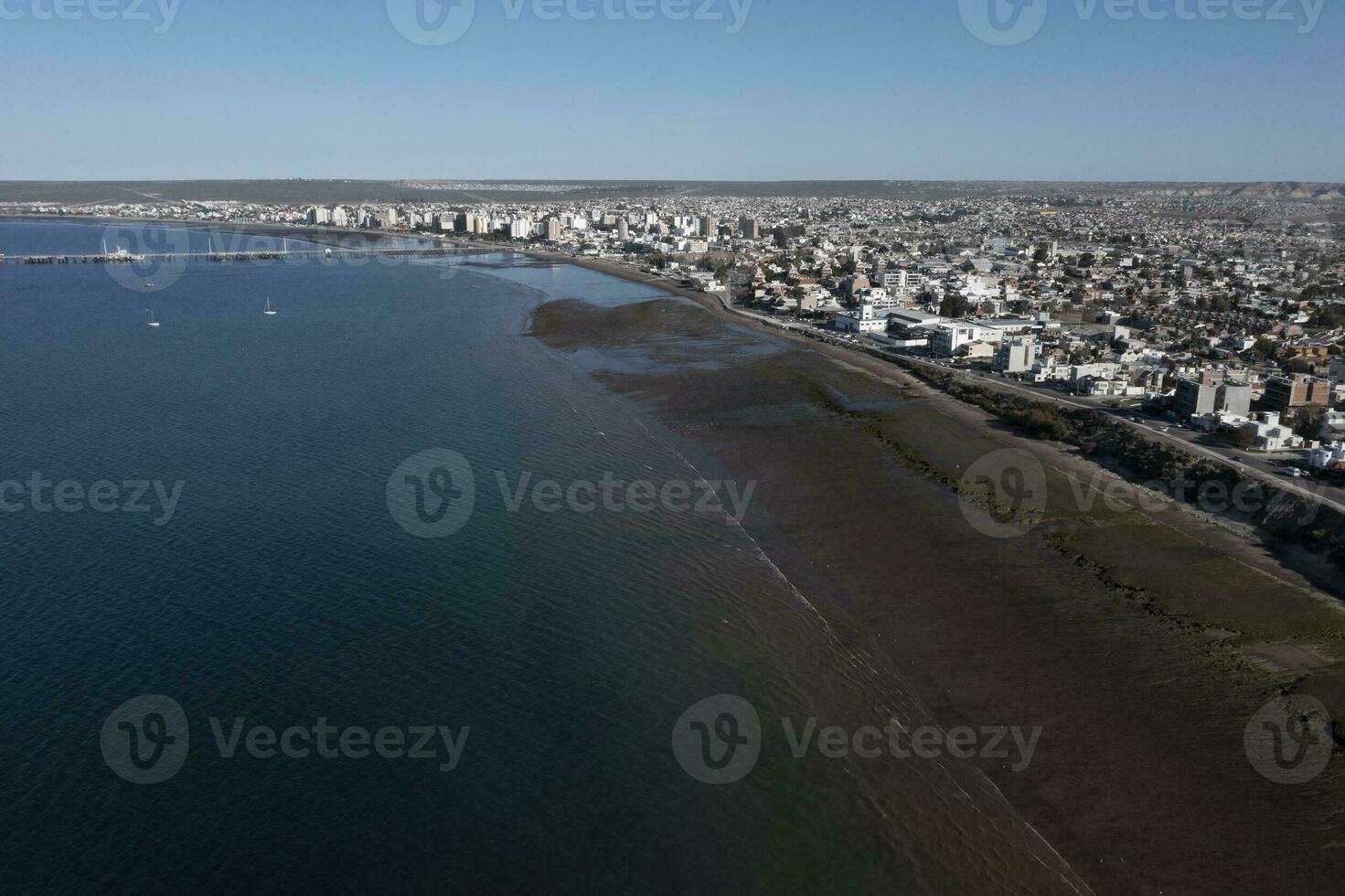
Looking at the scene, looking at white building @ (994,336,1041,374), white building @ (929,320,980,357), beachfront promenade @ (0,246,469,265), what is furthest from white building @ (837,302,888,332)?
beachfront promenade @ (0,246,469,265)

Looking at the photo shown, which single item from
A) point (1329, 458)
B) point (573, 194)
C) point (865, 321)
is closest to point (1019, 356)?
point (865, 321)

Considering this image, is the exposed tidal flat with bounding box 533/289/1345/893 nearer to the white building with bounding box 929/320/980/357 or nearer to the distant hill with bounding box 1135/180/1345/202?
the white building with bounding box 929/320/980/357

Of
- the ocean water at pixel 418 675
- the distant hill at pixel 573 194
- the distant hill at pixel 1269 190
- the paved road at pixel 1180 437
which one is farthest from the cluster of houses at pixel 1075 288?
the distant hill at pixel 573 194

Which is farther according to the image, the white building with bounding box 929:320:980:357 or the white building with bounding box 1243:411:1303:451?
the white building with bounding box 929:320:980:357

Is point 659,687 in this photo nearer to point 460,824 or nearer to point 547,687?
point 547,687

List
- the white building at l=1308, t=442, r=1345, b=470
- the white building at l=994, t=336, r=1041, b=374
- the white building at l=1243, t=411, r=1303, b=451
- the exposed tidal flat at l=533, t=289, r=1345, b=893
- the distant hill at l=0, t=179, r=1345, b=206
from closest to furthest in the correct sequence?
1. the exposed tidal flat at l=533, t=289, r=1345, b=893
2. the white building at l=1308, t=442, r=1345, b=470
3. the white building at l=1243, t=411, r=1303, b=451
4. the white building at l=994, t=336, r=1041, b=374
5. the distant hill at l=0, t=179, r=1345, b=206

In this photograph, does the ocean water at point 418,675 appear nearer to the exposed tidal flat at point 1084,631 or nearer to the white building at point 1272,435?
the exposed tidal flat at point 1084,631

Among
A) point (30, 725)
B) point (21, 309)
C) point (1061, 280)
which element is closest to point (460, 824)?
point (30, 725)
